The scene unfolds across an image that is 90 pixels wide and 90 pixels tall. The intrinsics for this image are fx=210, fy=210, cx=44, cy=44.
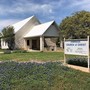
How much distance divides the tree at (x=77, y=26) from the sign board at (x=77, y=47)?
85.1 ft

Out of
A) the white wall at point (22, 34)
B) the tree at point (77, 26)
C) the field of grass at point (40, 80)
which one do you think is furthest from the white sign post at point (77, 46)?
the white wall at point (22, 34)

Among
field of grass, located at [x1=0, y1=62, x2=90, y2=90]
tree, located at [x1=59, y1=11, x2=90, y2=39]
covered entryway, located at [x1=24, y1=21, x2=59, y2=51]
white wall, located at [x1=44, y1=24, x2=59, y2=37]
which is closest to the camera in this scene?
field of grass, located at [x1=0, y1=62, x2=90, y2=90]

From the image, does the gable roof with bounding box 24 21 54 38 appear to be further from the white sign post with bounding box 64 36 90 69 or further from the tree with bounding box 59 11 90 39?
the white sign post with bounding box 64 36 90 69

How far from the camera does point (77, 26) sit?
39312mm

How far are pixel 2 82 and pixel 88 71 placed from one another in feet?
15.5

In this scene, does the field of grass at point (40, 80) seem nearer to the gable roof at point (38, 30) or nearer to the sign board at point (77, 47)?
the sign board at point (77, 47)

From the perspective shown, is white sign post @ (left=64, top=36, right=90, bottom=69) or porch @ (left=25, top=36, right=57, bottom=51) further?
porch @ (left=25, top=36, right=57, bottom=51)

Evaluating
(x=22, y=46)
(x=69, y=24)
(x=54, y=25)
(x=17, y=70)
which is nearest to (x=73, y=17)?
(x=69, y=24)

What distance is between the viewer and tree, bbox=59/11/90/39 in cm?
3869

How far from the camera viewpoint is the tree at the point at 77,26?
3869 centimetres

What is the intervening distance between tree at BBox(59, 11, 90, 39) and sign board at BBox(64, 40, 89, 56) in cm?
2593

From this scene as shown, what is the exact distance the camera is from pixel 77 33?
38.8m

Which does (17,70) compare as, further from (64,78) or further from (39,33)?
(39,33)

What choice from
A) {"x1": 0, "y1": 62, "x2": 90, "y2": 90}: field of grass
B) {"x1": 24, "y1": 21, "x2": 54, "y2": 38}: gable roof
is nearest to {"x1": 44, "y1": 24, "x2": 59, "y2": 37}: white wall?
{"x1": 24, "y1": 21, "x2": 54, "y2": 38}: gable roof
